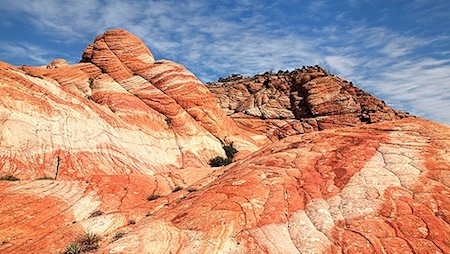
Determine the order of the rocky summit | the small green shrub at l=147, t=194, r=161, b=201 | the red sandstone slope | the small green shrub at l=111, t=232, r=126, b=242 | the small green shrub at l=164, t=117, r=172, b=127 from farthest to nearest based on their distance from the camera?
1. the small green shrub at l=164, t=117, r=172, b=127
2. the red sandstone slope
3. the small green shrub at l=147, t=194, r=161, b=201
4. the small green shrub at l=111, t=232, r=126, b=242
5. the rocky summit

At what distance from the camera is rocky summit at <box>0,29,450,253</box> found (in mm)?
12000

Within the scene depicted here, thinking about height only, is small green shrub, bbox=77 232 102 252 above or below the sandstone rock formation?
below

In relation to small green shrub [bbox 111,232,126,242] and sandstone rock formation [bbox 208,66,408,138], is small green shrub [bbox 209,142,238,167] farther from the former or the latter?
small green shrub [bbox 111,232,126,242]

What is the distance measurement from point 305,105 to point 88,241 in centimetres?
6131

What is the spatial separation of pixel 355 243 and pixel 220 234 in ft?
17.0

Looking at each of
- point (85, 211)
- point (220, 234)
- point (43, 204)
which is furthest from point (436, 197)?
point (43, 204)

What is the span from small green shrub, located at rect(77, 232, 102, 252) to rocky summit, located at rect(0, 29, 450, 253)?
62mm

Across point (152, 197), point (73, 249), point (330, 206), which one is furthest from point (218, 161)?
point (73, 249)

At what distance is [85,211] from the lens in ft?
57.7

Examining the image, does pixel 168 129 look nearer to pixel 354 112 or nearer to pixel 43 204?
pixel 43 204

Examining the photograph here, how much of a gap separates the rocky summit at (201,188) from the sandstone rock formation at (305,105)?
106 feet

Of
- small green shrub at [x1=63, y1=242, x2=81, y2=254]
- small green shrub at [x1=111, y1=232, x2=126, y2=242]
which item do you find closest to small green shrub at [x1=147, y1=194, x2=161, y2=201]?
small green shrub at [x1=111, y1=232, x2=126, y2=242]

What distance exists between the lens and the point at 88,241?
12891 millimetres

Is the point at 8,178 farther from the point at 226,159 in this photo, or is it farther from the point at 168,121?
the point at 226,159
